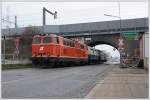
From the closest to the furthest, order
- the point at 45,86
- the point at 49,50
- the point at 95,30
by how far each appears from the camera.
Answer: the point at 45,86 → the point at 49,50 → the point at 95,30

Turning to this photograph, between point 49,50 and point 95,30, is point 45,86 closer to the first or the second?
point 49,50

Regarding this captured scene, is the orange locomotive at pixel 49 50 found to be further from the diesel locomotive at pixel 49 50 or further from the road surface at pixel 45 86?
the road surface at pixel 45 86

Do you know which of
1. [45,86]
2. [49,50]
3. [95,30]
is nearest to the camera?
[45,86]

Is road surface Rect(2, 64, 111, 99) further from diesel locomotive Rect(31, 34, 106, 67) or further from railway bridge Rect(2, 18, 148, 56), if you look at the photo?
railway bridge Rect(2, 18, 148, 56)

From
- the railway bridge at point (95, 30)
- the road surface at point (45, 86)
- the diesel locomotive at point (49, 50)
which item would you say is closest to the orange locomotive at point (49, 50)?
the diesel locomotive at point (49, 50)

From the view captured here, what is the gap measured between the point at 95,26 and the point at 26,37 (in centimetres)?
2163

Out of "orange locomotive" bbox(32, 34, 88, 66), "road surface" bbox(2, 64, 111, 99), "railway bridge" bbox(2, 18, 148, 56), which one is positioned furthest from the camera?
"railway bridge" bbox(2, 18, 148, 56)

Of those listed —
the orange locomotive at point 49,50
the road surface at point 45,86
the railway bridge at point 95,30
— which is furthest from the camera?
the railway bridge at point 95,30

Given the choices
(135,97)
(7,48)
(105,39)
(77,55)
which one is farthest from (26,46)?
(135,97)

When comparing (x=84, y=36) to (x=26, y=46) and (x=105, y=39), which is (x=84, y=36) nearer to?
(x=105, y=39)

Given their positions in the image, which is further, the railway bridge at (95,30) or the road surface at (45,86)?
the railway bridge at (95,30)

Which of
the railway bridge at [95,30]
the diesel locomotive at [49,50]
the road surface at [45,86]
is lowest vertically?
the road surface at [45,86]

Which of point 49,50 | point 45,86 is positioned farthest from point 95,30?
point 45,86

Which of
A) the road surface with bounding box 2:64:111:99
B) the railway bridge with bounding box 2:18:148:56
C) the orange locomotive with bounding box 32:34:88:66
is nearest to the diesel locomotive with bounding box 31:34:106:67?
the orange locomotive with bounding box 32:34:88:66
